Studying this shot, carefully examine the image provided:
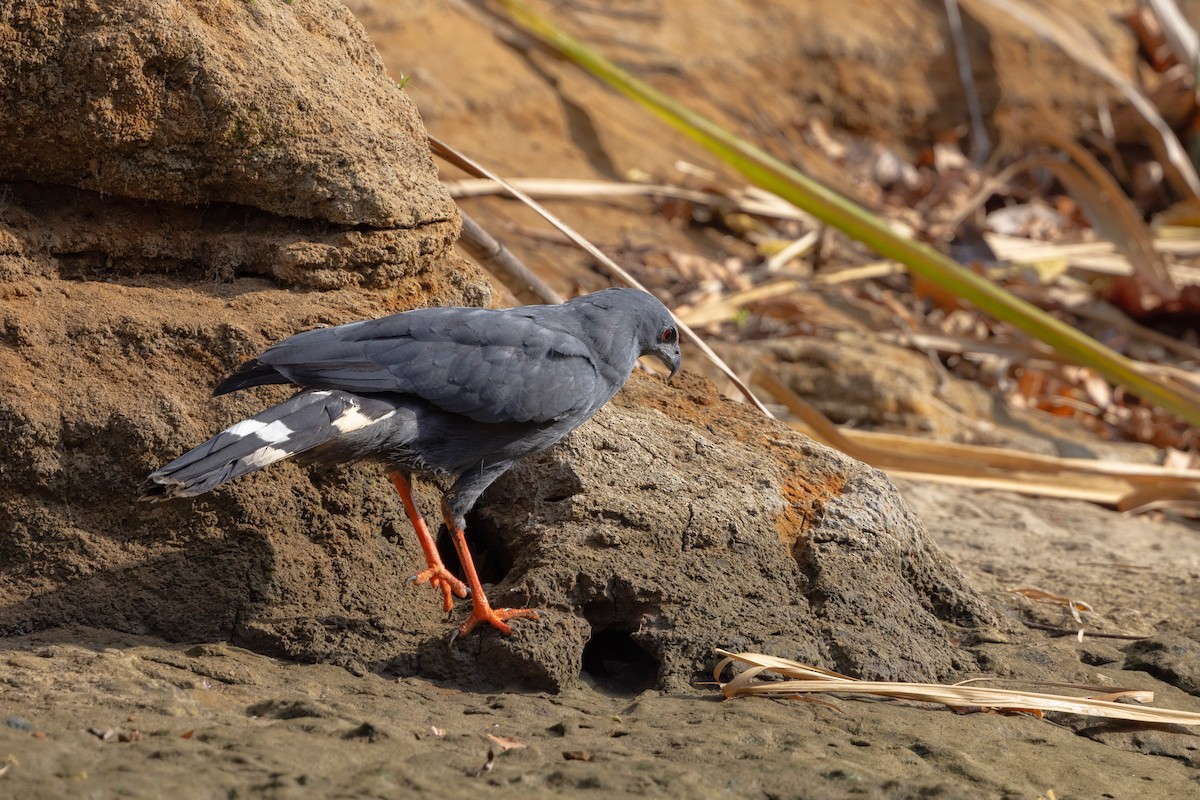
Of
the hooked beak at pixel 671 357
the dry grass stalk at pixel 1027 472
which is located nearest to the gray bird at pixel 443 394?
the hooked beak at pixel 671 357

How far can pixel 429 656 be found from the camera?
10.9 feet

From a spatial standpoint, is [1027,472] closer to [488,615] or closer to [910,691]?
[910,691]

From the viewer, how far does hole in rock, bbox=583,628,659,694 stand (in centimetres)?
346

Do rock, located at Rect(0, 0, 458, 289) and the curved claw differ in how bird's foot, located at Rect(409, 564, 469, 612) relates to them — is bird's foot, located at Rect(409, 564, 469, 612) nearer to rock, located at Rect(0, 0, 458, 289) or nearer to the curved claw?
the curved claw

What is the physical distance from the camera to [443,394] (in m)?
3.37

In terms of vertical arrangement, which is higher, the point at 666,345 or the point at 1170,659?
the point at 666,345

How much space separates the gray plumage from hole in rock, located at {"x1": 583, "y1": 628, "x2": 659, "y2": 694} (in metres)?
0.55

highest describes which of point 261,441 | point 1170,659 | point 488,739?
point 1170,659

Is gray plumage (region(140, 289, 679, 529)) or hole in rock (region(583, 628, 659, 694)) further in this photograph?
hole in rock (region(583, 628, 659, 694))

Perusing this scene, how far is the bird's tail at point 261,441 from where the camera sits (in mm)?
2836

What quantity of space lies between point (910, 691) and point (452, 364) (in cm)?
153

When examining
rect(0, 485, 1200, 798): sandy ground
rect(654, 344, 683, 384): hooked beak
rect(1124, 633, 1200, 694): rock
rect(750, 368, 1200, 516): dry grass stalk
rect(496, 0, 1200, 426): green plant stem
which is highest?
rect(496, 0, 1200, 426): green plant stem

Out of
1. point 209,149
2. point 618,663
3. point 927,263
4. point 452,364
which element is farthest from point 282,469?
point 927,263

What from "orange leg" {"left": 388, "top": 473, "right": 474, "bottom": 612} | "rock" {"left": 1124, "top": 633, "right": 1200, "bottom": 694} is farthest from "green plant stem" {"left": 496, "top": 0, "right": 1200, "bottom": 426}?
"orange leg" {"left": 388, "top": 473, "right": 474, "bottom": 612}
